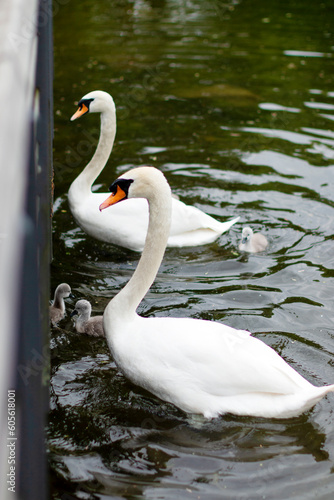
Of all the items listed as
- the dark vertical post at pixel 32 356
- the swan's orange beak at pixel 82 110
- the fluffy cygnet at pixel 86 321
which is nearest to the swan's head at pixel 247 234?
the fluffy cygnet at pixel 86 321

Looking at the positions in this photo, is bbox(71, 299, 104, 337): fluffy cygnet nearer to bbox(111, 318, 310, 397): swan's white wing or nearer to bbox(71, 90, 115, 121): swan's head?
bbox(111, 318, 310, 397): swan's white wing

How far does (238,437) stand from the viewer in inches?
152

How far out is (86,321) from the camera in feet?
16.5

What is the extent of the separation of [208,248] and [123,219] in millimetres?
907

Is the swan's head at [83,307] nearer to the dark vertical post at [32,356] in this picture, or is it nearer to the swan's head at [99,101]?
the swan's head at [99,101]

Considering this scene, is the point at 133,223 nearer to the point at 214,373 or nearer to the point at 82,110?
the point at 82,110

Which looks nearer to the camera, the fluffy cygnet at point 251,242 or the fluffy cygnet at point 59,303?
the fluffy cygnet at point 59,303

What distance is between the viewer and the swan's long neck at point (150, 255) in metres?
4.10

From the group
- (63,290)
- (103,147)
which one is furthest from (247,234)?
(63,290)

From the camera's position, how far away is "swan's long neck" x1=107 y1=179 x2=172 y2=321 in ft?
13.5

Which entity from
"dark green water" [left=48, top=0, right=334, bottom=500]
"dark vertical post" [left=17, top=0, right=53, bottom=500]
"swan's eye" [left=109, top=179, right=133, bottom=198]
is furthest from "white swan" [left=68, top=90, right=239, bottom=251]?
"dark vertical post" [left=17, top=0, right=53, bottom=500]

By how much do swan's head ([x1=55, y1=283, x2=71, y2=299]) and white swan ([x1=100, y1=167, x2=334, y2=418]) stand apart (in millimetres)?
1291

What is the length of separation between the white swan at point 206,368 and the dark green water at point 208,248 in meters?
0.21

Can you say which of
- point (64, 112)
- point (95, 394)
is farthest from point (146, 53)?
point (95, 394)
